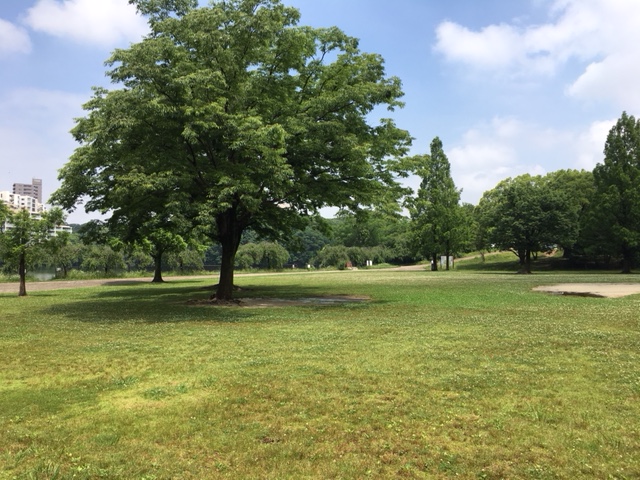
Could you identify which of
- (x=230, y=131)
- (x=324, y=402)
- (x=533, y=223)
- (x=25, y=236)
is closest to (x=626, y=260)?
(x=533, y=223)

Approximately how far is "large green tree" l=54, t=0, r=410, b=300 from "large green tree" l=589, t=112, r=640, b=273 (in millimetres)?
40194

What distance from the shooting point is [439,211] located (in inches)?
2303

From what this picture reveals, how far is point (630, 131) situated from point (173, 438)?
204ft

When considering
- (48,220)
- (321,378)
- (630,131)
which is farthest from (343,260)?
(321,378)

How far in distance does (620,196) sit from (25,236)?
5538 centimetres

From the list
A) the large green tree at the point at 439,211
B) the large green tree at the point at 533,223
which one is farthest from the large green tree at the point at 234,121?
the large green tree at the point at 439,211

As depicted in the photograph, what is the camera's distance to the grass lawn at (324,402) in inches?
154

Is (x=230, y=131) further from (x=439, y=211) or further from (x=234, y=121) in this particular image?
(x=439, y=211)

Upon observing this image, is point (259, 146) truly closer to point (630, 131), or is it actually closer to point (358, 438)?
point (358, 438)

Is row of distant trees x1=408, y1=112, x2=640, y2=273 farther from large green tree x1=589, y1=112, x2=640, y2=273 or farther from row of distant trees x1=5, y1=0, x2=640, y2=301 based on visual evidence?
row of distant trees x1=5, y1=0, x2=640, y2=301

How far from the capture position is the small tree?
2277cm

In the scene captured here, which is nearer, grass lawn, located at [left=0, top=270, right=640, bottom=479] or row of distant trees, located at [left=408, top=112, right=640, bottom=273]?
grass lawn, located at [left=0, top=270, right=640, bottom=479]

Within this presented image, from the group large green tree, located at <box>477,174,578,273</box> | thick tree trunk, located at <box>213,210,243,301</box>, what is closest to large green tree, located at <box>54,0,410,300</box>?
thick tree trunk, located at <box>213,210,243,301</box>

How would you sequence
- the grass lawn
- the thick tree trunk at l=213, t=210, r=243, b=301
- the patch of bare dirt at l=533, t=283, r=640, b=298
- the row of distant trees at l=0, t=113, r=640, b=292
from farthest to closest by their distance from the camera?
the row of distant trees at l=0, t=113, r=640, b=292
the patch of bare dirt at l=533, t=283, r=640, b=298
the thick tree trunk at l=213, t=210, r=243, b=301
the grass lawn
